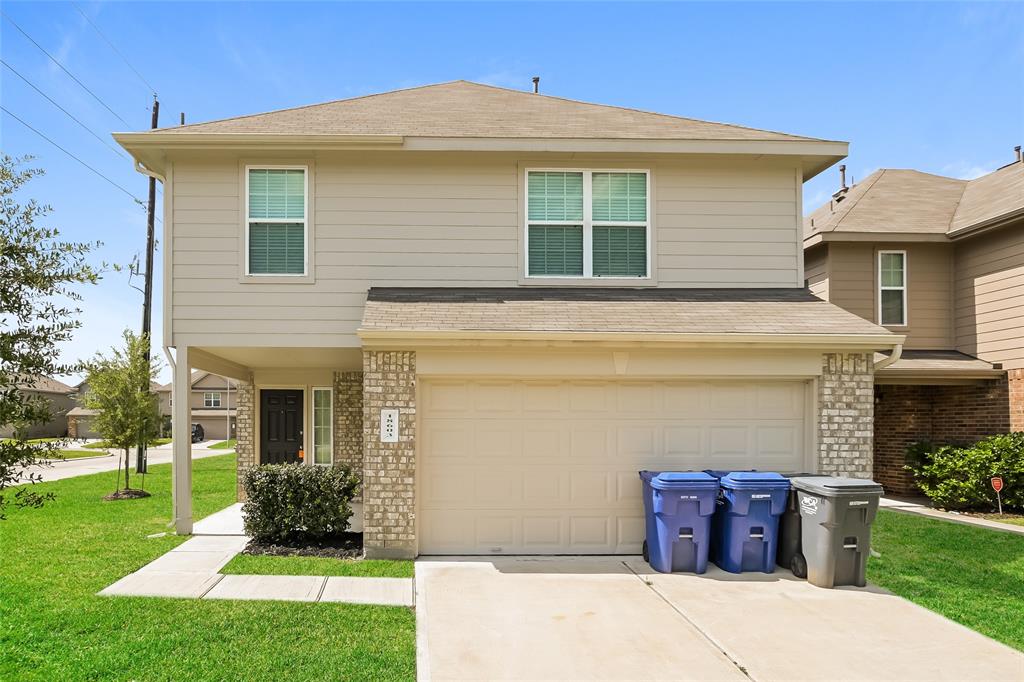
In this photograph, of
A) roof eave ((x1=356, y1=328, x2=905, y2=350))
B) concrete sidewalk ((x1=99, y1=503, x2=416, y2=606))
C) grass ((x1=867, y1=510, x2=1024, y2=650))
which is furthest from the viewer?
roof eave ((x1=356, y1=328, x2=905, y2=350))

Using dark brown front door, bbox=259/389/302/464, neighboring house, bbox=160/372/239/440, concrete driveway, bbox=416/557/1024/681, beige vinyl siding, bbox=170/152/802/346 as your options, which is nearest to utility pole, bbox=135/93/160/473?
dark brown front door, bbox=259/389/302/464

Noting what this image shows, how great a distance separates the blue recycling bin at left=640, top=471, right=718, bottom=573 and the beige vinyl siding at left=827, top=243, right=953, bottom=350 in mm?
7677

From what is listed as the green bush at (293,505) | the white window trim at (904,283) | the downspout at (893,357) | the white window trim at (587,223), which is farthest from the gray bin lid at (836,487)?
the white window trim at (904,283)

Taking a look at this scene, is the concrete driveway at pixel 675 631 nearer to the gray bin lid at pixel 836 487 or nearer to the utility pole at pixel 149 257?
the gray bin lid at pixel 836 487

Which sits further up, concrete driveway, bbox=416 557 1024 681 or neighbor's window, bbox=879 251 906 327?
neighbor's window, bbox=879 251 906 327

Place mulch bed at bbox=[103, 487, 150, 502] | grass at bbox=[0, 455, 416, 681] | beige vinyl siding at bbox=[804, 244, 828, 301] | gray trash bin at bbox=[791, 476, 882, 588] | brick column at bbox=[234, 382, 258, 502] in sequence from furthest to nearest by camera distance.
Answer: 1. beige vinyl siding at bbox=[804, 244, 828, 301]
2. mulch bed at bbox=[103, 487, 150, 502]
3. brick column at bbox=[234, 382, 258, 502]
4. gray trash bin at bbox=[791, 476, 882, 588]
5. grass at bbox=[0, 455, 416, 681]

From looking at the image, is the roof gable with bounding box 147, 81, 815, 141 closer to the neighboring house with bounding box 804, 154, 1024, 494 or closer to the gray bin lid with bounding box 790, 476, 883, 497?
the gray bin lid with bounding box 790, 476, 883, 497

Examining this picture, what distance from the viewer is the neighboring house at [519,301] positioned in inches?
327

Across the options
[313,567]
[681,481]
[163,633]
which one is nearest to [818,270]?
[681,481]

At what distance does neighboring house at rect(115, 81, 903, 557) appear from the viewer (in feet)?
27.3

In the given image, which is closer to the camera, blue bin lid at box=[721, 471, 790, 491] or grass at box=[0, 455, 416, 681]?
grass at box=[0, 455, 416, 681]

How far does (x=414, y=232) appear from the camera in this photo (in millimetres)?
9445

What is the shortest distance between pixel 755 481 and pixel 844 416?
1.72 m

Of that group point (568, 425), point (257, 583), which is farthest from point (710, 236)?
point (257, 583)
